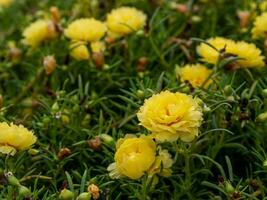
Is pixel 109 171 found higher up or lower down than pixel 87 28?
lower down

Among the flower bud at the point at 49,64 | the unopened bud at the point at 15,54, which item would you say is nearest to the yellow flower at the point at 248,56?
the flower bud at the point at 49,64

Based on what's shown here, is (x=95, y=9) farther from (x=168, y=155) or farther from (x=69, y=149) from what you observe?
(x=168, y=155)

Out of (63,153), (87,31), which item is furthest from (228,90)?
(87,31)

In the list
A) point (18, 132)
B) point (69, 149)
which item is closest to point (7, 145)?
point (18, 132)

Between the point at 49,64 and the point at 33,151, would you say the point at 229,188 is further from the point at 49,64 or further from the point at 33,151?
the point at 49,64

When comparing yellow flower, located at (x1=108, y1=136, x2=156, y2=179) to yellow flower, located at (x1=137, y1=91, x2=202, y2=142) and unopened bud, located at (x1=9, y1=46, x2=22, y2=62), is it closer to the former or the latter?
yellow flower, located at (x1=137, y1=91, x2=202, y2=142)

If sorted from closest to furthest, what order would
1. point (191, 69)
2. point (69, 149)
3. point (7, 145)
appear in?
point (7, 145) → point (69, 149) → point (191, 69)

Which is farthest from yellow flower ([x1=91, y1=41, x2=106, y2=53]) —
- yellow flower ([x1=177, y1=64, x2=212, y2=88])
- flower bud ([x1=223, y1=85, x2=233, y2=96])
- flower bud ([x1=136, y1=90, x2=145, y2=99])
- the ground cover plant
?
flower bud ([x1=223, y1=85, x2=233, y2=96])

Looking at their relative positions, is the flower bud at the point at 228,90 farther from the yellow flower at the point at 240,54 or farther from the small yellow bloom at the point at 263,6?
the small yellow bloom at the point at 263,6
